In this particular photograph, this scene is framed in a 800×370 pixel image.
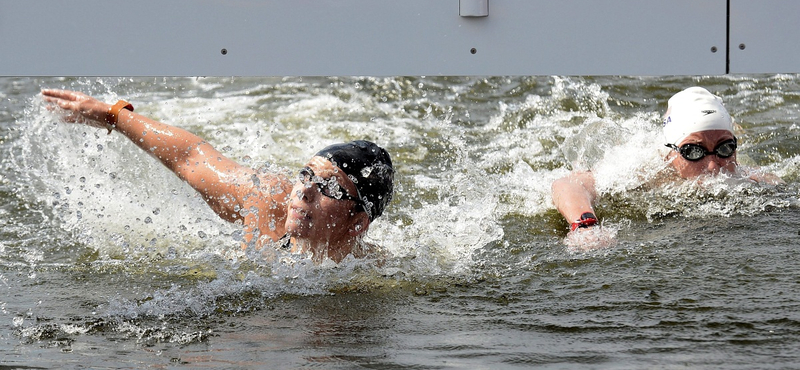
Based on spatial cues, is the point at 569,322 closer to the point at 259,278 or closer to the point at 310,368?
the point at 310,368

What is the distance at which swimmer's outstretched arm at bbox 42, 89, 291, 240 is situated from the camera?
4.56 meters

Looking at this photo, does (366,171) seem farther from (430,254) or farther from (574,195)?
(574,195)

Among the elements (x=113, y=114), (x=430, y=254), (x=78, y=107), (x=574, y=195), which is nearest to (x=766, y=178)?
(x=574, y=195)

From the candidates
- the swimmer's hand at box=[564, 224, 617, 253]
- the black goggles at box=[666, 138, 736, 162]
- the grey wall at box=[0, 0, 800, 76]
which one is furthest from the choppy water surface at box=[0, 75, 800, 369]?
the grey wall at box=[0, 0, 800, 76]

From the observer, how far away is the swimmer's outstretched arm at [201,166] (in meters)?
4.56

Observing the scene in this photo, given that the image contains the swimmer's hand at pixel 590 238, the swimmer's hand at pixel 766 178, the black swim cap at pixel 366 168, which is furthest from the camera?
the swimmer's hand at pixel 766 178

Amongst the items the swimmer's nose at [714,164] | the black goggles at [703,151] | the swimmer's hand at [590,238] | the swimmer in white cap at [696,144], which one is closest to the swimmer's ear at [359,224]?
the swimmer's hand at [590,238]

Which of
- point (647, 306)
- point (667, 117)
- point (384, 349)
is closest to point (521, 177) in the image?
point (667, 117)

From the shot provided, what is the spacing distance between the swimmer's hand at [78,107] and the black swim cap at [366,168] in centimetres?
113

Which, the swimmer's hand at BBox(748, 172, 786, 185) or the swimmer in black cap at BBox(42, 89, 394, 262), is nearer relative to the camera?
the swimmer in black cap at BBox(42, 89, 394, 262)

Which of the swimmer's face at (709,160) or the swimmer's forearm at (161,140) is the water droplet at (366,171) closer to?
the swimmer's forearm at (161,140)

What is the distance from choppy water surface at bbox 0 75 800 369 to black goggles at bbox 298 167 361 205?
1.24 feet

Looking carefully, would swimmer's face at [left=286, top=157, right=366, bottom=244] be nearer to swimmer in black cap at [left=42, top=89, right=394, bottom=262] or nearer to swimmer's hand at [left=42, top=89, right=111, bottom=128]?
swimmer in black cap at [left=42, top=89, right=394, bottom=262]

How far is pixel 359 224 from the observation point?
4.52 metres
